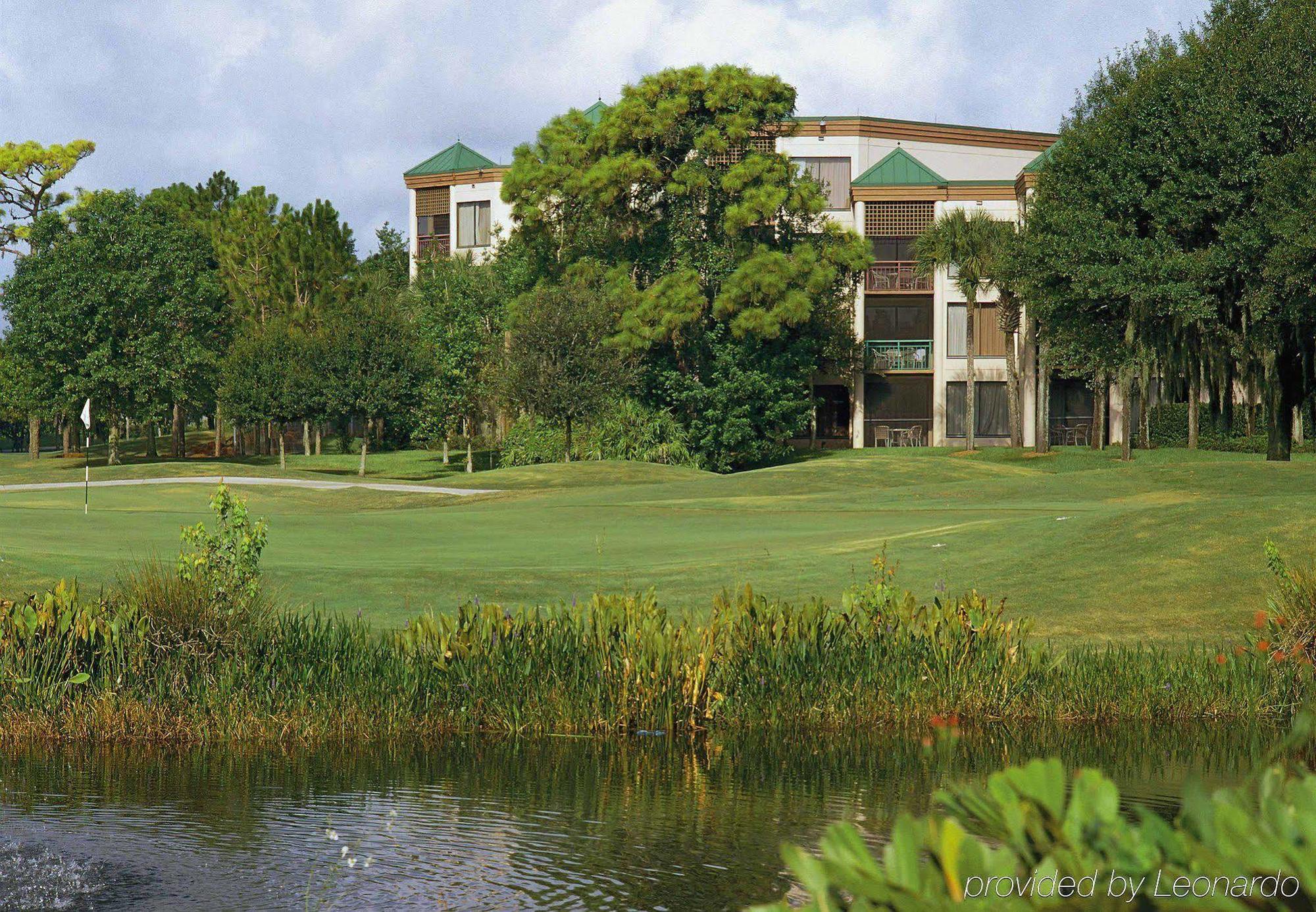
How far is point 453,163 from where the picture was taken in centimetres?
8012

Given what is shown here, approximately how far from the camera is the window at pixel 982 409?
226 ft

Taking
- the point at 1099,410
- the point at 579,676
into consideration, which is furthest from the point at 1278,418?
Result: the point at 579,676

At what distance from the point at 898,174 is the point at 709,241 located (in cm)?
1578

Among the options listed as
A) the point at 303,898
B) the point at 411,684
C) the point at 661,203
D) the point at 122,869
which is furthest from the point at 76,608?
the point at 661,203

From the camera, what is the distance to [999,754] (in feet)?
37.2

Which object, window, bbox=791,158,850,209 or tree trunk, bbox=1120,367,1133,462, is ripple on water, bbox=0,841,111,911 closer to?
tree trunk, bbox=1120,367,1133,462

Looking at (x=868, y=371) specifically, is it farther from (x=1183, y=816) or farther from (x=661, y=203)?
(x=1183, y=816)

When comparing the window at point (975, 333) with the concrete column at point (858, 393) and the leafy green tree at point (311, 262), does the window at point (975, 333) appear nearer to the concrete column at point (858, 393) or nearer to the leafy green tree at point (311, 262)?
the concrete column at point (858, 393)

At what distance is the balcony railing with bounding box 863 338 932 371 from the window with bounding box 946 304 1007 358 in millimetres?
1078

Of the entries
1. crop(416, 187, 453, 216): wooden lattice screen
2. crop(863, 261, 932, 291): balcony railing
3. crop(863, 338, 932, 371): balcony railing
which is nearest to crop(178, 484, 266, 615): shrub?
crop(863, 338, 932, 371): balcony railing

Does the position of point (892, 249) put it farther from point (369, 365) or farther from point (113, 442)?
point (113, 442)

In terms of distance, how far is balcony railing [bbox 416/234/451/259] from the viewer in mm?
78625

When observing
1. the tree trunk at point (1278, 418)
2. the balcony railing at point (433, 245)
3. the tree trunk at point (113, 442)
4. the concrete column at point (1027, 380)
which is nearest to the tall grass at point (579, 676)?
the tree trunk at point (1278, 418)

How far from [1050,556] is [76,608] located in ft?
43.7
